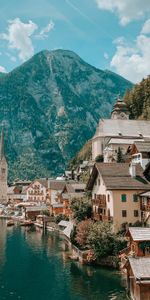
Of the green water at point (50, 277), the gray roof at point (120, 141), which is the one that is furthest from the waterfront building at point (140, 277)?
the gray roof at point (120, 141)

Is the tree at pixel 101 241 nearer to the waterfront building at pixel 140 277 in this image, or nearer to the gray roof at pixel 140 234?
the gray roof at pixel 140 234

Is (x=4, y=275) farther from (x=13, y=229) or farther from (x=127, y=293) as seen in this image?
(x=13, y=229)

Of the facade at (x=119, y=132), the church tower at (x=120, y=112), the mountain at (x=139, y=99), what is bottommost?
the facade at (x=119, y=132)

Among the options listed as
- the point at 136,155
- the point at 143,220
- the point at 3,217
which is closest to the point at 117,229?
the point at 143,220

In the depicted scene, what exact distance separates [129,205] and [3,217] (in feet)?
296

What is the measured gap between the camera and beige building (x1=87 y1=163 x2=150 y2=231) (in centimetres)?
5662

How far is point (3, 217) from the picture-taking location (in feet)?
454

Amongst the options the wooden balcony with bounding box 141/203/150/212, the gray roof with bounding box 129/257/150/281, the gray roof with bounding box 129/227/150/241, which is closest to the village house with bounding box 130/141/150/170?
the wooden balcony with bounding box 141/203/150/212

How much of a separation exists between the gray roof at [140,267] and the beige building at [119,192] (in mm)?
20060

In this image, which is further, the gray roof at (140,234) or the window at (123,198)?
the window at (123,198)

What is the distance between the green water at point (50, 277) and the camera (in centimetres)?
4144

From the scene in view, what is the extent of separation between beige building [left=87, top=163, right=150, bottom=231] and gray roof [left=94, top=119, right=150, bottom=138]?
190 ft

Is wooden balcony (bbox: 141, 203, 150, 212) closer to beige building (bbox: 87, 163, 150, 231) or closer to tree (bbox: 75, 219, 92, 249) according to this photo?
beige building (bbox: 87, 163, 150, 231)

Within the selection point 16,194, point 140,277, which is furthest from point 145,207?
point 16,194
